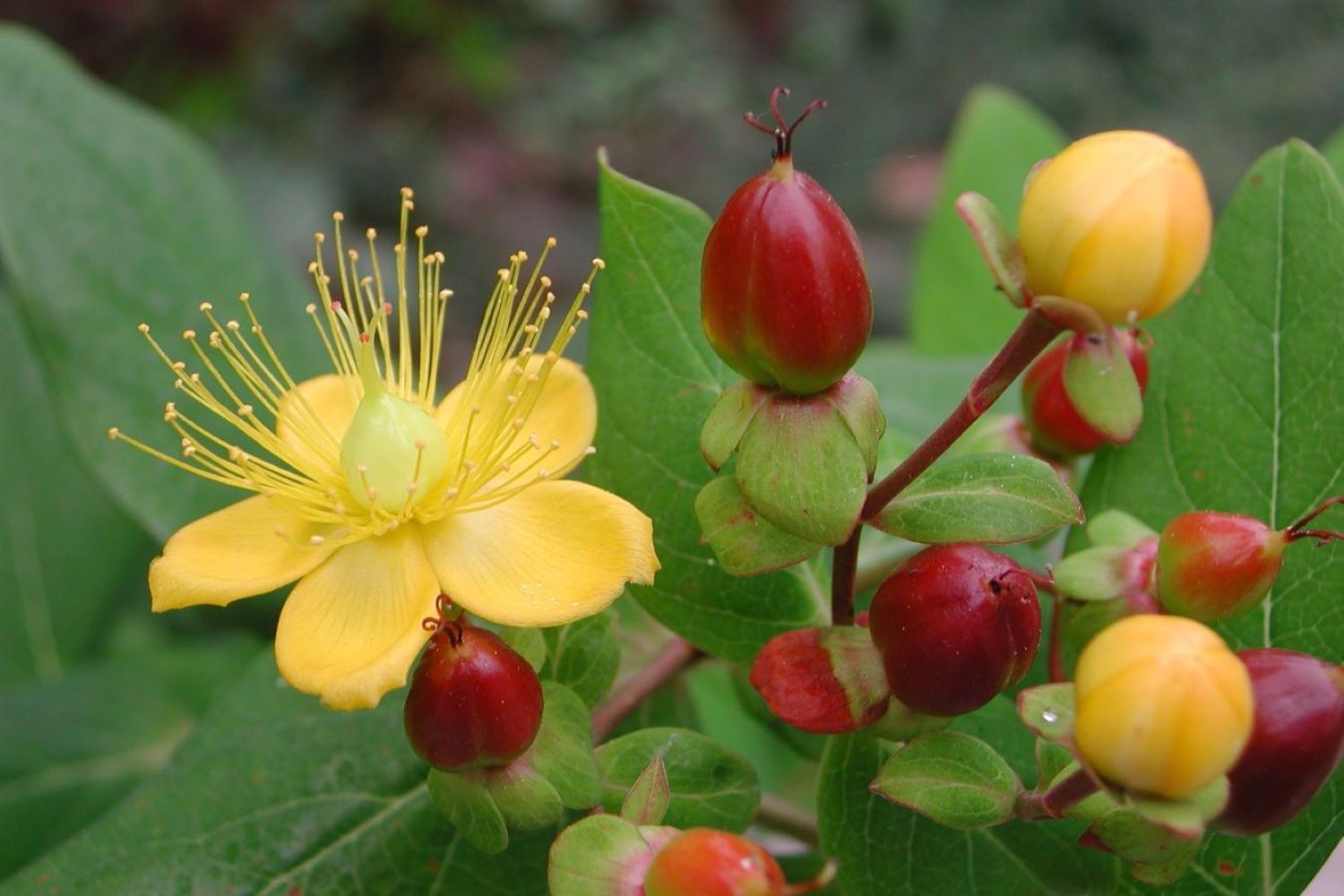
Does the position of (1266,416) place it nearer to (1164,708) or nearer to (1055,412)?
(1055,412)

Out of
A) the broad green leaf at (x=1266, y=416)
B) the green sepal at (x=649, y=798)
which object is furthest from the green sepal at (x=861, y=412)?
the broad green leaf at (x=1266, y=416)

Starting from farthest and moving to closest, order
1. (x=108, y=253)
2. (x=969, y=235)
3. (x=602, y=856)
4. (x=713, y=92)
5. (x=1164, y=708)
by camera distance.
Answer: (x=713, y=92)
(x=969, y=235)
(x=108, y=253)
(x=602, y=856)
(x=1164, y=708)

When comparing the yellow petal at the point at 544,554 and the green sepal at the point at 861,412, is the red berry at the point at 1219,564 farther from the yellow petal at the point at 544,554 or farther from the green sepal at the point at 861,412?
the yellow petal at the point at 544,554

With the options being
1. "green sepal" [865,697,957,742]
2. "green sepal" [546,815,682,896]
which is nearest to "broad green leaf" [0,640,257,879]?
"green sepal" [546,815,682,896]

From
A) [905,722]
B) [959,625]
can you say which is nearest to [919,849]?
[905,722]

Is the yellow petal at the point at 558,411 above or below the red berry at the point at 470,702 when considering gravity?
above

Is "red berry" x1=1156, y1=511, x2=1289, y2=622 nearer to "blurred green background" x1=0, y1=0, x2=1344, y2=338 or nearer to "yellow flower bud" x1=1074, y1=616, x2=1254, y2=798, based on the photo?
"yellow flower bud" x1=1074, y1=616, x2=1254, y2=798
